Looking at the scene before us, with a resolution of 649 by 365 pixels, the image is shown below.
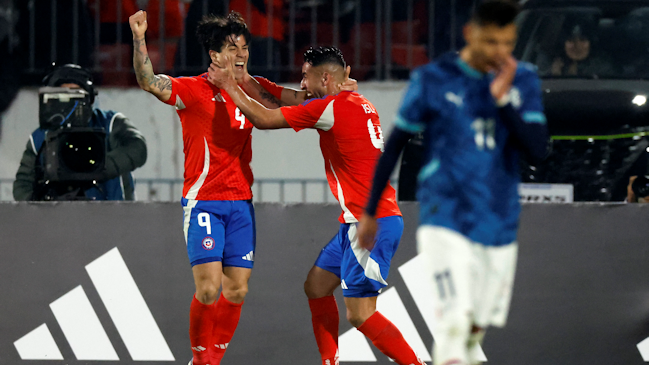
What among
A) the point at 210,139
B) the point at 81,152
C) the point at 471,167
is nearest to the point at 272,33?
the point at 81,152

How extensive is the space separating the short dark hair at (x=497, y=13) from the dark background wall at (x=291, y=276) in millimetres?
2646

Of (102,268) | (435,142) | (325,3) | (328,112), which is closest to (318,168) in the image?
(325,3)

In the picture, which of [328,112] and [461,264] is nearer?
[461,264]

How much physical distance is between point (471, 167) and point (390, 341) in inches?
71.6

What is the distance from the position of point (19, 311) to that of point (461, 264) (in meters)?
3.70

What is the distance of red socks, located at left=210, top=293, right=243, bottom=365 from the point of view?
5.05 meters

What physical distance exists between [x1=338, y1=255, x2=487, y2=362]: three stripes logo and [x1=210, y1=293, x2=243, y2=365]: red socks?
0.86 meters

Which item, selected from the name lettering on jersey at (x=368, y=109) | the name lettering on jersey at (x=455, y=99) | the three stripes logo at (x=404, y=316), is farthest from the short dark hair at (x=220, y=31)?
the name lettering on jersey at (x=455, y=99)

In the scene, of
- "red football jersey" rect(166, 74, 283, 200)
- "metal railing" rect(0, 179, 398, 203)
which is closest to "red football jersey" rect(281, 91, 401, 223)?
"red football jersey" rect(166, 74, 283, 200)

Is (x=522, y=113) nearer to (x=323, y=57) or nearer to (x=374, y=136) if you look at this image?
(x=374, y=136)

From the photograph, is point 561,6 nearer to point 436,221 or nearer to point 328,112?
point 328,112

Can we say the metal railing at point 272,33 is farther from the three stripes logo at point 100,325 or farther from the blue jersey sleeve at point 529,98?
the blue jersey sleeve at point 529,98

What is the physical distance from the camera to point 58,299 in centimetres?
570

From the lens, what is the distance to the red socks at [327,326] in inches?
198
